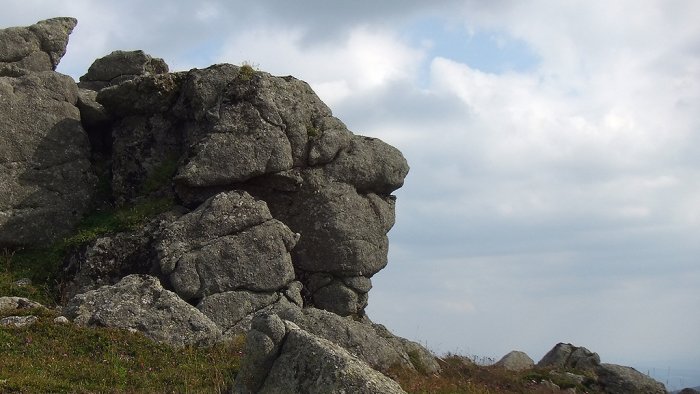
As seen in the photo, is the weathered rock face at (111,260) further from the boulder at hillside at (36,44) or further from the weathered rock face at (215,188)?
the boulder at hillside at (36,44)

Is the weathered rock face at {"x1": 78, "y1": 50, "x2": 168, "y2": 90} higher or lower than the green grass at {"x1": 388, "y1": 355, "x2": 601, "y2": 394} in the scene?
higher

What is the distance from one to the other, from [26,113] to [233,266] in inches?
609

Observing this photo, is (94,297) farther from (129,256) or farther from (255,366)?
(255,366)

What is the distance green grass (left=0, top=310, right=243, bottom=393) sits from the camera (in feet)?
63.7

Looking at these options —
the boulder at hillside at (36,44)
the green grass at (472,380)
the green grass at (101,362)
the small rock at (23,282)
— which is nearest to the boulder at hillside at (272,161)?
the green grass at (472,380)

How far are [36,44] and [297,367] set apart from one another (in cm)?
3709

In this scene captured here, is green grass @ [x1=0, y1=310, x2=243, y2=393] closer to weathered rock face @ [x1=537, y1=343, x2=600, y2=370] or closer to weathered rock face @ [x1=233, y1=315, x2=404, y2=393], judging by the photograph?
weathered rock face @ [x1=233, y1=315, x2=404, y2=393]

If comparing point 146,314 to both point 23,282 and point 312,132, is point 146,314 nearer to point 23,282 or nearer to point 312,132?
point 23,282

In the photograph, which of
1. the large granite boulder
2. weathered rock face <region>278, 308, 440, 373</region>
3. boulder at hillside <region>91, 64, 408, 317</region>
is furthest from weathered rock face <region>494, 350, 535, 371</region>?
the large granite boulder

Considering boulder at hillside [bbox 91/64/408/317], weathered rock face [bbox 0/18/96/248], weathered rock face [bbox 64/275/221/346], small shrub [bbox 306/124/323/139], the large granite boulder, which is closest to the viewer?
weathered rock face [bbox 64/275/221/346]

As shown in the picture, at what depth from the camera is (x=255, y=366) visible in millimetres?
16844

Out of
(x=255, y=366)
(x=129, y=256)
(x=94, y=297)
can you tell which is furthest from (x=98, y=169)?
(x=255, y=366)

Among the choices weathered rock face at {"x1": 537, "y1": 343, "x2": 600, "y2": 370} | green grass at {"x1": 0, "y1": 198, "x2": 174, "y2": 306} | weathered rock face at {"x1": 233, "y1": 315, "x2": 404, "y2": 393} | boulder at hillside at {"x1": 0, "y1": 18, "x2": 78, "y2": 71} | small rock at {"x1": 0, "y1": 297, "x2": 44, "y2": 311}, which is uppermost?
boulder at hillside at {"x1": 0, "y1": 18, "x2": 78, "y2": 71}

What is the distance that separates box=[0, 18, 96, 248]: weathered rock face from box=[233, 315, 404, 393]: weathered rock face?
75.4 feet
